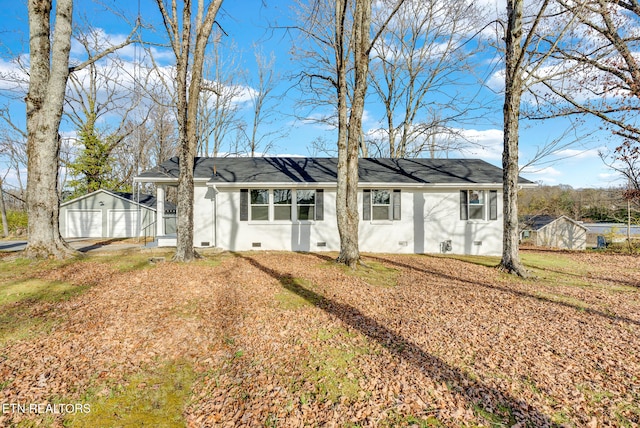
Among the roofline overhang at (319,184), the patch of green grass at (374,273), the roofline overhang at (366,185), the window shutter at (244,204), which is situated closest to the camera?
the patch of green grass at (374,273)

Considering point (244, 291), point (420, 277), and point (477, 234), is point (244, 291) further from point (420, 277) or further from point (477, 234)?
point (477, 234)

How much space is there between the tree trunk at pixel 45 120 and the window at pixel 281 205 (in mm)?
6530

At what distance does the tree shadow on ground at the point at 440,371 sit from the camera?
2.69 meters

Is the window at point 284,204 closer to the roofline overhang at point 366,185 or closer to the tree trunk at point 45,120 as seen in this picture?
the roofline overhang at point 366,185

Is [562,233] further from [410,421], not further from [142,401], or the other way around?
[142,401]

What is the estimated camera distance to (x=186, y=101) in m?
9.05

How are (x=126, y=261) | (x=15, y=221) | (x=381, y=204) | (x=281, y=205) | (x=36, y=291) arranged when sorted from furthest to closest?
(x=15, y=221) < (x=381, y=204) < (x=281, y=205) < (x=126, y=261) < (x=36, y=291)

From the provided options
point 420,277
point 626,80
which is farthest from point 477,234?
point 626,80

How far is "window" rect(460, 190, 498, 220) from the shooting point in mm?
12492

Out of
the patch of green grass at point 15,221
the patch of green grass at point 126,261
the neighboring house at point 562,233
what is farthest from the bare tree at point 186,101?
the neighboring house at point 562,233

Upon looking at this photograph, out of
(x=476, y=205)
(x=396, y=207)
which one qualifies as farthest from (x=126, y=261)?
(x=476, y=205)

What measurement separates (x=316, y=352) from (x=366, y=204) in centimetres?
907

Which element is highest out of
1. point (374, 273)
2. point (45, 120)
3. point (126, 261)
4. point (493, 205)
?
point (45, 120)

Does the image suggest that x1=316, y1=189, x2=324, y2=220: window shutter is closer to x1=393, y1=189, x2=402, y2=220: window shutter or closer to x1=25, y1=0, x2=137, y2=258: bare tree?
x1=393, y1=189, x2=402, y2=220: window shutter
